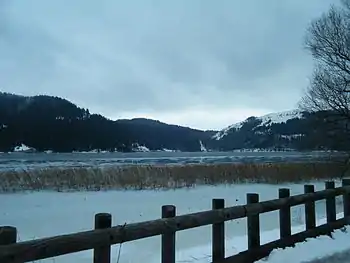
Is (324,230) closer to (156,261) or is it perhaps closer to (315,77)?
(156,261)

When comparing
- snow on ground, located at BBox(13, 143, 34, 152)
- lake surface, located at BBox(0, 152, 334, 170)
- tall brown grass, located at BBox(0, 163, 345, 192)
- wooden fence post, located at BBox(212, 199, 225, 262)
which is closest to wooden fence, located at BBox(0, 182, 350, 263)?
wooden fence post, located at BBox(212, 199, 225, 262)

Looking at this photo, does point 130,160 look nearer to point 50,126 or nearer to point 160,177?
point 160,177

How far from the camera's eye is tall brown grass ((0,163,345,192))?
25156mm

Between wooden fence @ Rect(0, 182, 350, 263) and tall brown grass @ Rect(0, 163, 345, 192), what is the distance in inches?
693

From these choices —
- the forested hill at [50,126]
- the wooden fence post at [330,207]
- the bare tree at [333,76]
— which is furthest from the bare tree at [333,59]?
the forested hill at [50,126]

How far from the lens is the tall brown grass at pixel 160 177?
990 inches

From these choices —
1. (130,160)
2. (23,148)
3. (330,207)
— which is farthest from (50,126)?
(330,207)

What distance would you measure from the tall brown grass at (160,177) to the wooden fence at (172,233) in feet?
57.8

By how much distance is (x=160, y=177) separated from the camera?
28.5m

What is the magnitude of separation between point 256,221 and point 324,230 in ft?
7.42

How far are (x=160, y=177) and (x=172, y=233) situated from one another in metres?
23.2

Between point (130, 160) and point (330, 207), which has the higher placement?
point (130, 160)

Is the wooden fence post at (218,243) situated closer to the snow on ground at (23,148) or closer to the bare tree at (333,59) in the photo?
the bare tree at (333,59)

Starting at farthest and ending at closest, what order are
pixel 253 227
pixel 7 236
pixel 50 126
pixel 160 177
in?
1. pixel 50 126
2. pixel 160 177
3. pixel 253 227
4. pixel 7 236
